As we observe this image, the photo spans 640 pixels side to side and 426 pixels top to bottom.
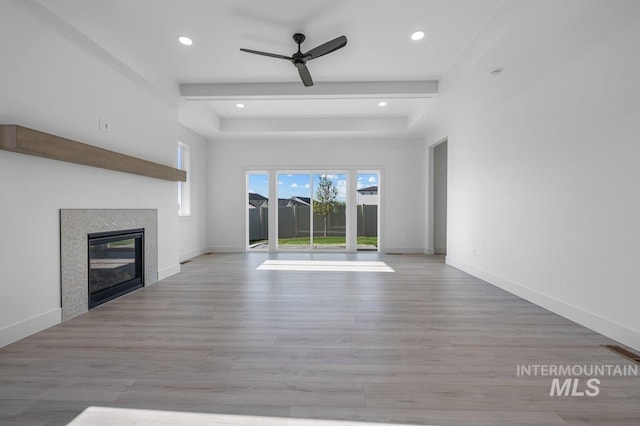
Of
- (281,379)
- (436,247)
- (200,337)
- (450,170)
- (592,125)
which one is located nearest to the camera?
(281,379)

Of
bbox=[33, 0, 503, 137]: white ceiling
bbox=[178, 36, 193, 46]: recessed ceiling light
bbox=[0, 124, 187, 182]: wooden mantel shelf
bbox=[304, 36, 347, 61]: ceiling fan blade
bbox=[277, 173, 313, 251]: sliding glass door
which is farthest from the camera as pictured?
bbox=[277, 173, 313, 251]: sliding glass door

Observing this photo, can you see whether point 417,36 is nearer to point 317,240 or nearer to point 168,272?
point 168,272

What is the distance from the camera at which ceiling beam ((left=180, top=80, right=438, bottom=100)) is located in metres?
4.37

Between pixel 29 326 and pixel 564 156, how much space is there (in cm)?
506

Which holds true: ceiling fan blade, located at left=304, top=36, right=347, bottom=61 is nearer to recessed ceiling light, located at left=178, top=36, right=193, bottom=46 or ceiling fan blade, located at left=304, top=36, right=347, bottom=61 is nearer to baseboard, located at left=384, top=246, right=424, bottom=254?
recessed ceiling light, located at left=178, top=36, right=193, bottom=46

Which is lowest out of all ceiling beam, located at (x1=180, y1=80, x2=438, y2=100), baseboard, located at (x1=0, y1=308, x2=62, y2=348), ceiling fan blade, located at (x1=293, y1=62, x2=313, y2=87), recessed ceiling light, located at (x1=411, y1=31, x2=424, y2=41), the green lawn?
baseboard, located at (x1=0, y1=308, x2=62, y2=348)

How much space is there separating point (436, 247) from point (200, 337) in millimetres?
5941

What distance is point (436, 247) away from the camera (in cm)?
700

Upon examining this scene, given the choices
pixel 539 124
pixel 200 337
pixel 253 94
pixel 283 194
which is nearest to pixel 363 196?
pixel 283 194

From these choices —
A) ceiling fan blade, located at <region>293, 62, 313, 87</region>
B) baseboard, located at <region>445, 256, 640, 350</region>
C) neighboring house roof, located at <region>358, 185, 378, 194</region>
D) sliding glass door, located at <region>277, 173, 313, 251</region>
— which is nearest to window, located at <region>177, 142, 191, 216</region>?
sliding glass door, located at <region>277, 173, 313, 251</region>

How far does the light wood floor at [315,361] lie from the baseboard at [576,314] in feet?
0.29

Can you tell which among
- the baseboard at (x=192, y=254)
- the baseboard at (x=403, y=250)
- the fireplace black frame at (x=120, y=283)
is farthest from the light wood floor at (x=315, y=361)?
the baseboard at (x=403, y=250)

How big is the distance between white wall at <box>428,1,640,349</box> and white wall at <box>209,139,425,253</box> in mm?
2616

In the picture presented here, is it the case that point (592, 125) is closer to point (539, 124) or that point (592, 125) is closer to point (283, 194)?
point (539, 124)
